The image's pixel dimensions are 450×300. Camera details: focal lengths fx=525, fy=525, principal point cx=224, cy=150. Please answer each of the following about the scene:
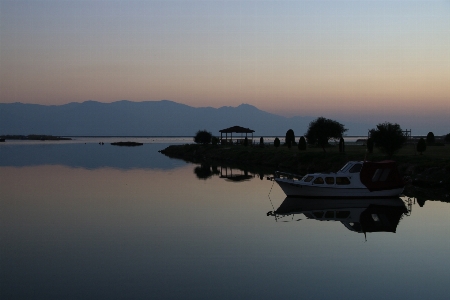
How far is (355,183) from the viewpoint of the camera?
28.5 metres

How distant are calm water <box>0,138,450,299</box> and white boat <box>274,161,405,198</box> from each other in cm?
98

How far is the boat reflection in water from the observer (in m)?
21.3

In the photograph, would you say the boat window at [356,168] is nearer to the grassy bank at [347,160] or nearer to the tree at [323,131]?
the grassy bank at [347,160]

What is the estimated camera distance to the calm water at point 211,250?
12.1 m

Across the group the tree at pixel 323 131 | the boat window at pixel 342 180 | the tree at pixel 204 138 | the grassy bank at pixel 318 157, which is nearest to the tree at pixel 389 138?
the grassy bank at pixel 318 157

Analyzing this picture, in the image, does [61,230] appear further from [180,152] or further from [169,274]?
[180,152]

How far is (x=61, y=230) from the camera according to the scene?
19.0m

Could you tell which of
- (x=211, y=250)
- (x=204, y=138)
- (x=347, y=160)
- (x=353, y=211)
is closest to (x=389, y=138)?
(x=347, y=160)

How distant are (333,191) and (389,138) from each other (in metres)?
14.0

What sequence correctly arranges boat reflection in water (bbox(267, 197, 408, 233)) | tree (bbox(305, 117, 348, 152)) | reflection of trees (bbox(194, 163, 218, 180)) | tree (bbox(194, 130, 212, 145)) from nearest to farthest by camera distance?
boat reflection in water (bbox(267, 197, 408, 233))
reflection of trees (bbox(194, 163, 218, 180))
tree (bbox(305, 117, 348, 152))
tree (bbox(194, 130, 212, 145))

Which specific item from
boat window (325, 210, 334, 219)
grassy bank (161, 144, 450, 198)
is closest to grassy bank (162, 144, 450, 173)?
grassy bank (161, 144, 450, 198)

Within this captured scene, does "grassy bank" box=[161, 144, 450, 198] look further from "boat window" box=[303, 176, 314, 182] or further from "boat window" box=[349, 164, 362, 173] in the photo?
"boat window" box=[303, 176, 314, 182]

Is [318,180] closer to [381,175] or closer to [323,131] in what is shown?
[381,175]

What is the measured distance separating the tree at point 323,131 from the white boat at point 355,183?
75.2ft
